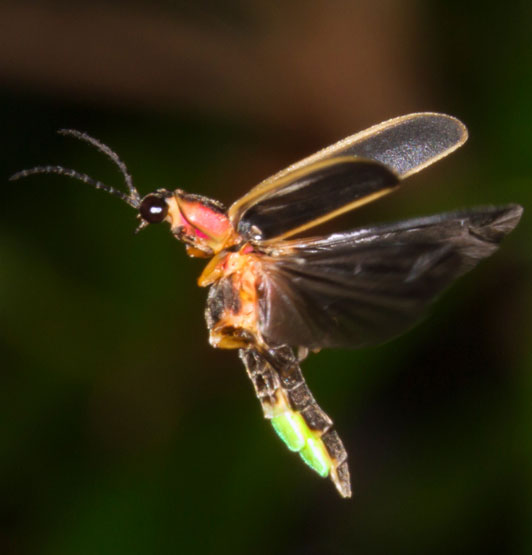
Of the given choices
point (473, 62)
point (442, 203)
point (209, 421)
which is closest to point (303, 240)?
point (209, 421)

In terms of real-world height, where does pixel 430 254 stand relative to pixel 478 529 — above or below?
above

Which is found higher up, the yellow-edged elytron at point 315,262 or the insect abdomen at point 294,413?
the yellow-edged elytron at point 315,262

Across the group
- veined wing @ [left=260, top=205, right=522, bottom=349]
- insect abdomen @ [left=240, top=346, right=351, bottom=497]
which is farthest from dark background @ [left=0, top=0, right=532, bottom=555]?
veined wing @ [left=260, top=205, right=522, bottom=349]

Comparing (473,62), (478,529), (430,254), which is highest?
(473,62)

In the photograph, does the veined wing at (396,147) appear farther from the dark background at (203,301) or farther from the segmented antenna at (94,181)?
the dark background at (203,301)

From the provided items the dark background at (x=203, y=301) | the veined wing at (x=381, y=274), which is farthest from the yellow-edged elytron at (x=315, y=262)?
the dark background at (x=203, y=301)

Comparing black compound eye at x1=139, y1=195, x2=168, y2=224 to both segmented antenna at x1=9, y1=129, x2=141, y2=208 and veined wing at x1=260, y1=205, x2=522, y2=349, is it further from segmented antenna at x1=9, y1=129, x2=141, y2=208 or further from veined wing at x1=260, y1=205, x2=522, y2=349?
veined wing at x1=260, y1=205, x2=522, y2=349

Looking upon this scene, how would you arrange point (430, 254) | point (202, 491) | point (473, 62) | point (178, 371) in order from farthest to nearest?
1. point (473, 62)
2. point (178, 371)
3. point (202, 491)
4. point (430, 254)

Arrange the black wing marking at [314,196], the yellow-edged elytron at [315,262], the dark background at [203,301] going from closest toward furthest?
the black wing marking at [314,196] < the yellow-edged elytron at [315,262] < the dark background at [203,301]

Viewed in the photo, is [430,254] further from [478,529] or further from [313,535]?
[313,535]
